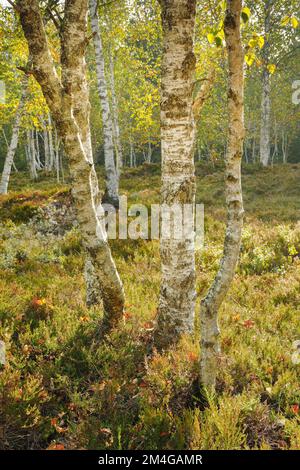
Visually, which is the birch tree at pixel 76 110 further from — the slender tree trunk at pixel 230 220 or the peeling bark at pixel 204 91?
the slender tree trunk at pixel 230 220

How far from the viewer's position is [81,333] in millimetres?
4855

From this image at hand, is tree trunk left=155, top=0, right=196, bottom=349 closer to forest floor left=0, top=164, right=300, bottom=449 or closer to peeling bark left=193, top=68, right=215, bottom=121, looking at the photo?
peeling bark left=193, top=68, right=215, bottom=121

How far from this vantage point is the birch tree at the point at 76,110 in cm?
366

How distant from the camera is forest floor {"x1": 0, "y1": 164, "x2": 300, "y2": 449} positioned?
10.8 feet

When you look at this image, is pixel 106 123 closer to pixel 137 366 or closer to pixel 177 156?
pixel 177 156

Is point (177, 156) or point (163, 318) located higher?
point (177, 156)

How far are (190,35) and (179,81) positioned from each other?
49cm

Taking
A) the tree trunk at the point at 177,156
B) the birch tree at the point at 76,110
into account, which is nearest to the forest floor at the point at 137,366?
the tree trunk at the point at 177,156

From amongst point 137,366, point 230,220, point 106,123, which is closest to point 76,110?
point 230,220

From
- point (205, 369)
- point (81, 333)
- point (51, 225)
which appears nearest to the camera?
point (205, 369)

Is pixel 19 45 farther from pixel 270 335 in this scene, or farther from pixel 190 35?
pixel 270 335

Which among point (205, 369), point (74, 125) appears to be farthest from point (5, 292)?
point (205, 369)

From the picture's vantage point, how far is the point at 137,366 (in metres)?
4.29

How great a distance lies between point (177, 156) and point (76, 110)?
6.21ft
